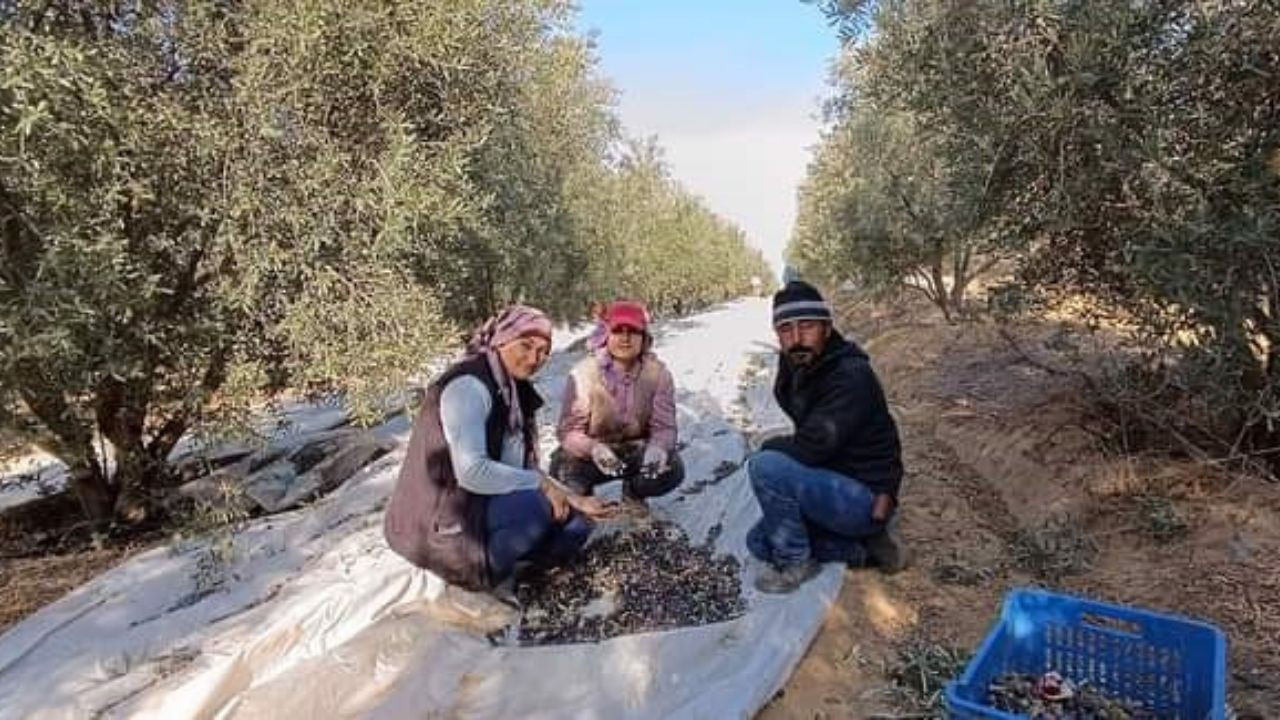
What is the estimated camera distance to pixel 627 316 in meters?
4.53

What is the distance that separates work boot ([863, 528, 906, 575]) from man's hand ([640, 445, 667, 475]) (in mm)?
1167

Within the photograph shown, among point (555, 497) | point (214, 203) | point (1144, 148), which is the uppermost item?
point (214, 203)

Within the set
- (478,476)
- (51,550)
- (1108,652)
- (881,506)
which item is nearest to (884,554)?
(881,506)

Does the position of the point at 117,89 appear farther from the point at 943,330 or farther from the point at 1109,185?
the point at 943,330

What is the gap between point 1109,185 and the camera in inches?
147

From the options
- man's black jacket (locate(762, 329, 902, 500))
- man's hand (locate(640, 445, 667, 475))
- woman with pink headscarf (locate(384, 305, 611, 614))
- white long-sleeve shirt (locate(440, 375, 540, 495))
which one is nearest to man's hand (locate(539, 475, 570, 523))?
woman with pink headscarf (locate(384, 305, 611, 614))

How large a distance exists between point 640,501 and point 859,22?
9.64ft

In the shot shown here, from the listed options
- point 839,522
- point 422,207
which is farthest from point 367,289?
point 839,522

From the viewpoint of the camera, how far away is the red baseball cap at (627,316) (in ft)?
14.9

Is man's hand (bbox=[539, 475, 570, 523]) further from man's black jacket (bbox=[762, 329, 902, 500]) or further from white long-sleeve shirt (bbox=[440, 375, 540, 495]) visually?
man's black jacket (bbox=[762, 329, 902, 500])

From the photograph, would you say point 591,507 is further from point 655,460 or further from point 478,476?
point 655,460

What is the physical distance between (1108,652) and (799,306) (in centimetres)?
176

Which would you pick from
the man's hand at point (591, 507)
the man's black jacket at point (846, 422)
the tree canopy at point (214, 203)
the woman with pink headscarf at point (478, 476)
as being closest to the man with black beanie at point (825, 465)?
the man's black jacket at point (846, 422)

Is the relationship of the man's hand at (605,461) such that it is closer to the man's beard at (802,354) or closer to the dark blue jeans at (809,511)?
the dark blue jeans at (809,511)
